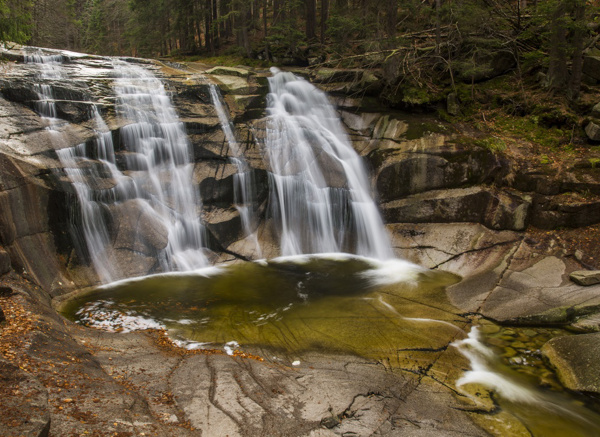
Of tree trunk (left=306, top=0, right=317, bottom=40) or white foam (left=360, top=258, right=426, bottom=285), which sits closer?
white foam (left=360, top=258, right=426, bottom=285)

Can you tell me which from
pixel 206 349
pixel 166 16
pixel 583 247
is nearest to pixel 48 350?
pixel 206 349

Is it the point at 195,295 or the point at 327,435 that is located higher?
the point at 327,435

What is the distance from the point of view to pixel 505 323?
8.68m

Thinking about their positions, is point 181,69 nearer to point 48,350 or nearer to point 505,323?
point 48,350

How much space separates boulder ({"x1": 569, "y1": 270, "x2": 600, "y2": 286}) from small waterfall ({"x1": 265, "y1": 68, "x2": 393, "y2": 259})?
4.84 meters

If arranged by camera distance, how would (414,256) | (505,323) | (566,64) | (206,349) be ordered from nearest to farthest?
1. (206,349)
2. (505,323)
3. (414,256)
4. (566,64)

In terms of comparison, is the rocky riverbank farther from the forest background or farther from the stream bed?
the forest background

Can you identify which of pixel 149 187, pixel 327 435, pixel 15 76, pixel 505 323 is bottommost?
pixel 505 323

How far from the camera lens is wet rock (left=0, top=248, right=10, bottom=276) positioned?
8.20m

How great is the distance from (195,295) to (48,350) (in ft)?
14.6

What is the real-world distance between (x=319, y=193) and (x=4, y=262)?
8.88 metres

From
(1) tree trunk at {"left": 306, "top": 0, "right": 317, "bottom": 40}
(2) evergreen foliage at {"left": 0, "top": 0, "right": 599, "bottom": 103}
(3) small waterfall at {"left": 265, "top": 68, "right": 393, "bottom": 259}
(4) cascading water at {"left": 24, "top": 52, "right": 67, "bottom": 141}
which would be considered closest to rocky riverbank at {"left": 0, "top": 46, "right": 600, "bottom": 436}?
(4) cascading water at {"left": 24, "top": 52, "right": 67, "bottom": 141}

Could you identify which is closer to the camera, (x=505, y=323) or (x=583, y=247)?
(x=505, y=323)

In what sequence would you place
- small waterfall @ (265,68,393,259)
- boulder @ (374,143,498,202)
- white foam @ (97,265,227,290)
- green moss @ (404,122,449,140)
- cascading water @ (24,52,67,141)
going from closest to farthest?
white foam @ (97,265,227,290) → cascading water @ (24,52,67,141) → boulder @ (374,143,498,202) → small waterfall @ (265,68,393,259) → green moss @ (404,122,449,140)
